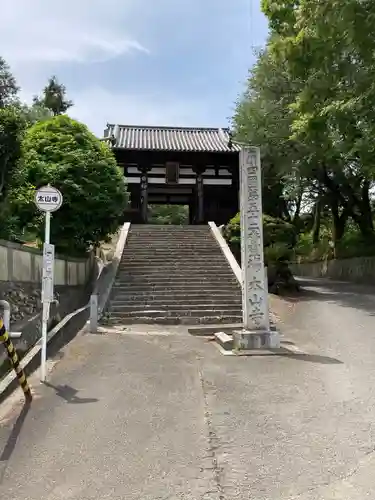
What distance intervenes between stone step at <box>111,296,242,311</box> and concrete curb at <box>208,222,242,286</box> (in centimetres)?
153

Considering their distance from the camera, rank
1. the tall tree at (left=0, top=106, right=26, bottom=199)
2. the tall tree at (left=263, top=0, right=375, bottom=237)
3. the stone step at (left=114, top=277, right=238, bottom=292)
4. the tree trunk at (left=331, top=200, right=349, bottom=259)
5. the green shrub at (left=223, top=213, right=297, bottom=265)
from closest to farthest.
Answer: the tall tree at (left=0, top=106, right=26, bottom=199), the tall tree at (left=263, top=0, right=375, bottom=237), the stone step at (left=114, top=277, right=238, bottom=292), the green shrub at (left=223, top=213, right=297, bottom=265), the tree trunk at (left=331, top=200, right=349, bottom=259)

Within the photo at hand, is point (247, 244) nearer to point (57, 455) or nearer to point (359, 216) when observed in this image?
point (57, 455)

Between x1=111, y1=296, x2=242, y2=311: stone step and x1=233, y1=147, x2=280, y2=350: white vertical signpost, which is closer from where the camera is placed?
x1=233, y1=147, x2=280, y2=350: white vertical signpost

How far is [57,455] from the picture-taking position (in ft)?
13.9

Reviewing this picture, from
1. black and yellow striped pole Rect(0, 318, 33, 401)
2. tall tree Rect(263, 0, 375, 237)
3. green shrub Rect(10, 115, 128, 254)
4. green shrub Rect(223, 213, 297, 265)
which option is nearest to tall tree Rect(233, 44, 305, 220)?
green shrub Rect(223, 213, 297, 265)

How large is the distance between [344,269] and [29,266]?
1876cm

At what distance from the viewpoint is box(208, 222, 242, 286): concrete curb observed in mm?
15855

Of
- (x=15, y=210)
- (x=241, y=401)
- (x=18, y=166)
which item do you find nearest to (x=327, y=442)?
(x=241, y=401)

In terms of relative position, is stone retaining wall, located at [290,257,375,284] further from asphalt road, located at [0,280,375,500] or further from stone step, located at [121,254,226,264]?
asphalt road, located at [0,280,375,500]

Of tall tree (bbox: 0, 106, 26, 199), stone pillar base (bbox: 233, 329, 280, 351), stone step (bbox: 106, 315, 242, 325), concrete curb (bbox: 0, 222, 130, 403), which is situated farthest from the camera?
stone step (bbox: 106, 315, 242, 325)

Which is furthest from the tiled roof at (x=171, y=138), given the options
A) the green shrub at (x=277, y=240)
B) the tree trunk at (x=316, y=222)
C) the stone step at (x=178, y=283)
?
the stone step at (x=178, y=283)

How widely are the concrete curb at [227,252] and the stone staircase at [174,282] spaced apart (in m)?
0.16

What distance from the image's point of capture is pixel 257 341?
29.0 ft

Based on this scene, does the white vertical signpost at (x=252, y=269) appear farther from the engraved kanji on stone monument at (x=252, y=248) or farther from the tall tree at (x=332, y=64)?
the tall tree at (x=332, y=64)
